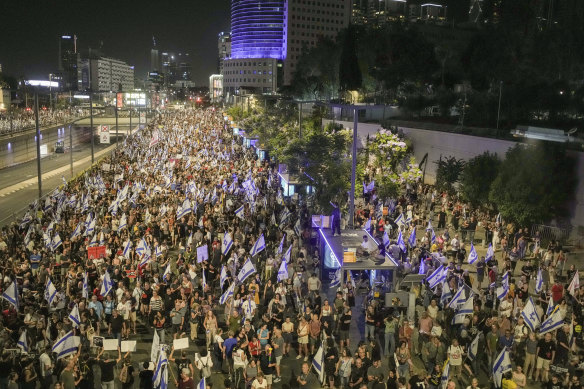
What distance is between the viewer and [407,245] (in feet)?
66.0

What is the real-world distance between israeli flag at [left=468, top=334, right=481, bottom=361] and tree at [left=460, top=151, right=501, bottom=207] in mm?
16277

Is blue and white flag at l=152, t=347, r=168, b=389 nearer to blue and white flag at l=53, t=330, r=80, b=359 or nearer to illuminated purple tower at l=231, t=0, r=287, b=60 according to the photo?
blue and white flag at l=53, t=330, r=80, b=359

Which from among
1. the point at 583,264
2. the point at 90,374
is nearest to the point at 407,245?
the point at 583,264

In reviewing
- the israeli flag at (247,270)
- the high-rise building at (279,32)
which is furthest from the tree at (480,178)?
the high-rise building at (279,32)

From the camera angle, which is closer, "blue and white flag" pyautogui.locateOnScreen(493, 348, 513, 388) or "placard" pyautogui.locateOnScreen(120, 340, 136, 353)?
"placard" pyautogui.locateOnScreen(120, 340, 136, 353)

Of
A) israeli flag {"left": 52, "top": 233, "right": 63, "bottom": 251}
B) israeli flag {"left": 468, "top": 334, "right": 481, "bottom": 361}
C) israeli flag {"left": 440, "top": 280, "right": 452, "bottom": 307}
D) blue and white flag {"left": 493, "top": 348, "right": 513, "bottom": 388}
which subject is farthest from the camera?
israeli flag {"left": 52, "top": 233, "right": 63, "bottom": 251}

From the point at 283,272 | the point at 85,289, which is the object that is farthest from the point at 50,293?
the point at 283,272

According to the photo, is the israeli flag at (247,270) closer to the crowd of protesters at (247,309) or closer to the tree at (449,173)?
the crowd of protesters at (247,309)

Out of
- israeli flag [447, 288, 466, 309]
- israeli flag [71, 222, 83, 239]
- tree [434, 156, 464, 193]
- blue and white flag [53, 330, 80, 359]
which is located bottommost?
blue and white flag [53, 330, 80, 359]

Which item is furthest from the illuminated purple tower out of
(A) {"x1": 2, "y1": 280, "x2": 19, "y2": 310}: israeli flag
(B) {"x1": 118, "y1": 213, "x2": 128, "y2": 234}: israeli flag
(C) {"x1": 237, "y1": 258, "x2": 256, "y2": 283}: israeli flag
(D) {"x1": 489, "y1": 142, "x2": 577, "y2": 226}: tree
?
(A) {"x1": 2, "y1": 280, "x2": 19, "y2": 310}: israeli flag

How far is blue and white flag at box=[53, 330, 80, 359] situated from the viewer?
1101 cm

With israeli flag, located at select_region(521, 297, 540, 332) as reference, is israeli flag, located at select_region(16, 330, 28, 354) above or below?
below

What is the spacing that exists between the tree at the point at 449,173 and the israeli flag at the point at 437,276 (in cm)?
1667

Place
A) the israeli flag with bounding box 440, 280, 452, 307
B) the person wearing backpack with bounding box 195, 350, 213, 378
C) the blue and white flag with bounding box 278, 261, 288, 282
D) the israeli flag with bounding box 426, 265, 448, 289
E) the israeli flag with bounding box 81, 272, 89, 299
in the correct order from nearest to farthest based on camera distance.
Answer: the person wearing backpack with bounding box 195, 350, 213, 378, the israeli flag with bounding box 81, 272, 89, 299, the israeli flag with bounding box 440, 280, 452, 307, the israeli flag with bounding box 426, 265, 448, 289, the blue and white flag with bounding box 278, 261, 288, 282
